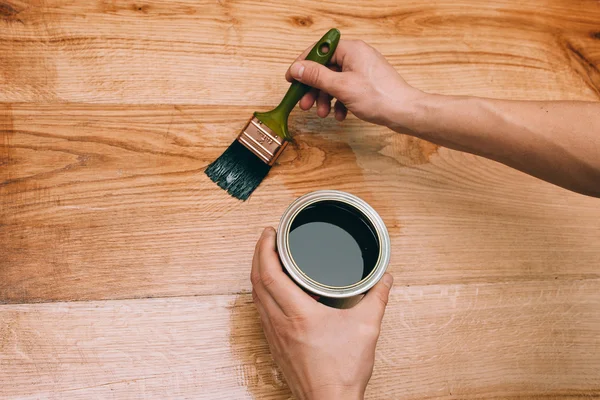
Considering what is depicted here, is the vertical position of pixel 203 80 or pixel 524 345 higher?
pixel 203 80

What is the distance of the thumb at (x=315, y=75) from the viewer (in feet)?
2.55

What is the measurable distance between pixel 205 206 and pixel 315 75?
29cm

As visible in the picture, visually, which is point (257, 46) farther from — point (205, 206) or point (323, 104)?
point (205, 206)

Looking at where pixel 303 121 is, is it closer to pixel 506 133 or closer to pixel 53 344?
pixel 506 133

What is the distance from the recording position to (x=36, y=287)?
764 millimetres

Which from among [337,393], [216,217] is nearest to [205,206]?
[216,217]

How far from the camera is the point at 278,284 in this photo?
2.13 feet

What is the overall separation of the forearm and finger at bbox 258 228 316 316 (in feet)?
1.09

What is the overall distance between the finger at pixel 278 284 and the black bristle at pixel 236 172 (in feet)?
0.61

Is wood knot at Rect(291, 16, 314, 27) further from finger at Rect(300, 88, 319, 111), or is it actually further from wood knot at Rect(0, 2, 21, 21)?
wood knot at Rect(0, 2, 21, 21)

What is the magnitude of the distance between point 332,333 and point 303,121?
0.41 metres

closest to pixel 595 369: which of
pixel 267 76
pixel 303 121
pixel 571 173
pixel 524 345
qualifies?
pixel 524 345

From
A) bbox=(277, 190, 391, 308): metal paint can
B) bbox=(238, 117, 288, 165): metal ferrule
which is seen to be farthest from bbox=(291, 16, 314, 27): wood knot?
bbox=(277, 190, 391, 308): metal paint can

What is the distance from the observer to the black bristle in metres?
0.83
